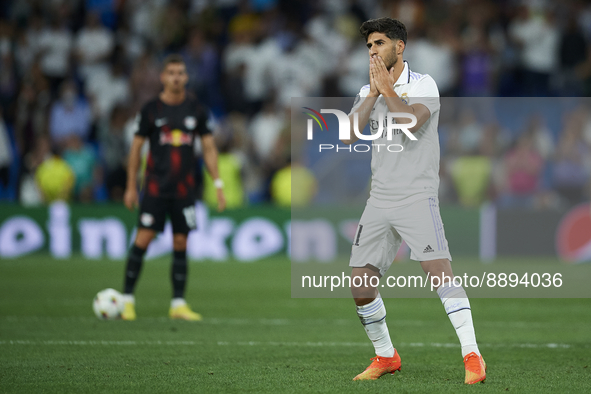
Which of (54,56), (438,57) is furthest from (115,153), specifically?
(438,57)

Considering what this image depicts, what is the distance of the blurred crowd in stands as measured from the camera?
15.1 meters

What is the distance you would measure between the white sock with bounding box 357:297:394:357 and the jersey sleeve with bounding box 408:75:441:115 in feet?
4.08

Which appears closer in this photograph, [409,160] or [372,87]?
[372,87]

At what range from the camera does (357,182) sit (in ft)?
49.5

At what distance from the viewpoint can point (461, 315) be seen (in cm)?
497

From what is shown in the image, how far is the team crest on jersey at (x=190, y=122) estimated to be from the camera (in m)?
8.45

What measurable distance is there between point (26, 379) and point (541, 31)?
45.1 feet

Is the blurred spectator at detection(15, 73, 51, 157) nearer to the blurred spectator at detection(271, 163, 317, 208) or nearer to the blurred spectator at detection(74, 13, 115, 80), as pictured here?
the blurred spectator at detection(74, 13, 115, 80)

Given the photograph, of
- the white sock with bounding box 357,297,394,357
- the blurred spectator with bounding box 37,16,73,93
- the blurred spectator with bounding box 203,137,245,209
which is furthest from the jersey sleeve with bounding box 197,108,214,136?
the blurred spectator with bounding box 37,16,73,93

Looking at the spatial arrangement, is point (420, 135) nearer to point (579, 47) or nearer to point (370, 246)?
point (370, 246)

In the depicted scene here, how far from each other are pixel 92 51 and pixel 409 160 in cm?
1383

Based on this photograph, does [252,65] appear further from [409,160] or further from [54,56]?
[409,160]

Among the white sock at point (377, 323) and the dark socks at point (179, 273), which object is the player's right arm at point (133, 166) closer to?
the dark socks at point (179, 273)

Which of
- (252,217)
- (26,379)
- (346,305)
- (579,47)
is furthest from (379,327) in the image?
(579,47)
